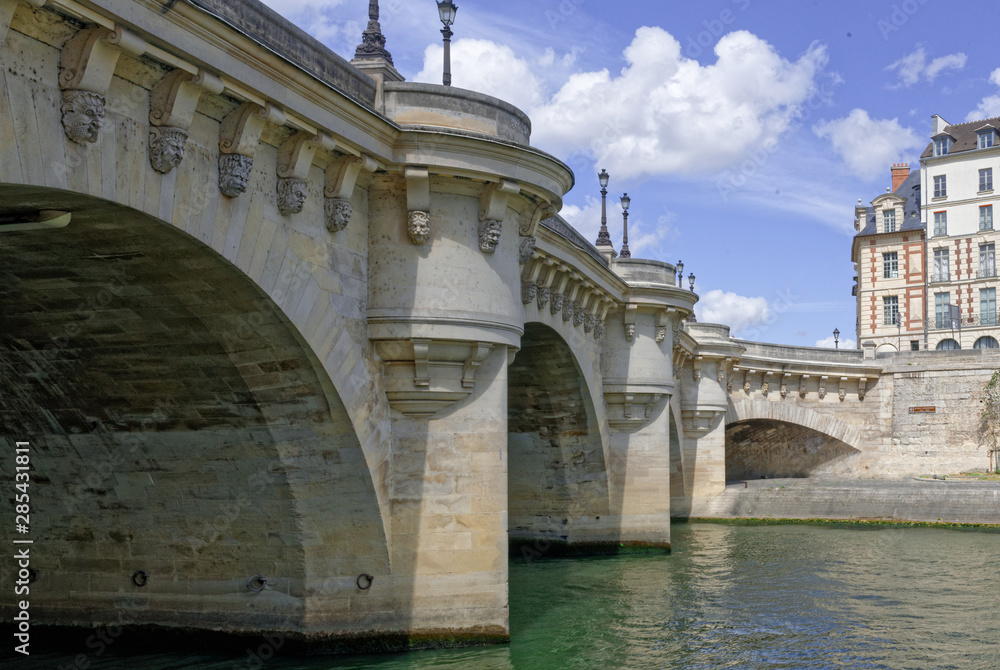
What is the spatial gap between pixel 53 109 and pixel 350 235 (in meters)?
6.01

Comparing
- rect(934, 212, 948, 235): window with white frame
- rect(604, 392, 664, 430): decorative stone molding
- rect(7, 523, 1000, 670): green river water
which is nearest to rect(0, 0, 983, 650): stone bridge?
rect(7, 523, 1000, 670): green river water

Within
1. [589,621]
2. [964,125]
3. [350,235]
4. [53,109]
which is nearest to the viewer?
[53,109]

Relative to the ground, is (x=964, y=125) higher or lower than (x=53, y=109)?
higher

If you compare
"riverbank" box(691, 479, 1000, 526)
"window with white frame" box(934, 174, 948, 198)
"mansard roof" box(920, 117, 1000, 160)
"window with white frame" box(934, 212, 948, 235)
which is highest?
"mansard roof" box(920, 117, 1000, 160)

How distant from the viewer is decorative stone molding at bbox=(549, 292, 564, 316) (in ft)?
79.0

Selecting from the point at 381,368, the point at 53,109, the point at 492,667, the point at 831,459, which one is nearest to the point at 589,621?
the point at 492,667

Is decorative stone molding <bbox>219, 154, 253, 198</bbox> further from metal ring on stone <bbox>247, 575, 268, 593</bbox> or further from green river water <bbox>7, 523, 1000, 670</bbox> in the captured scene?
green river water <bbox>7, 523, 1000, 670</bbox>

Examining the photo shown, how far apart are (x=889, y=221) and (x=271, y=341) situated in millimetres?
58821

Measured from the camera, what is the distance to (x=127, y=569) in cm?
1633

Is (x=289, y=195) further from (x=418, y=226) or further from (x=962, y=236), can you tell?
(x=962, y=236)

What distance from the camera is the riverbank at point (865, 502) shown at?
37438mm

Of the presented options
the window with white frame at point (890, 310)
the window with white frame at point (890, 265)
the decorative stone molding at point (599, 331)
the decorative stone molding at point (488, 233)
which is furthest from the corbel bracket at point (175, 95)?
the window with white frame at point (890, 265)

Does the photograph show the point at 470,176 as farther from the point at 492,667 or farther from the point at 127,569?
the point at 127,569

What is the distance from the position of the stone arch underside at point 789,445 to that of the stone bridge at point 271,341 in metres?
33.8
